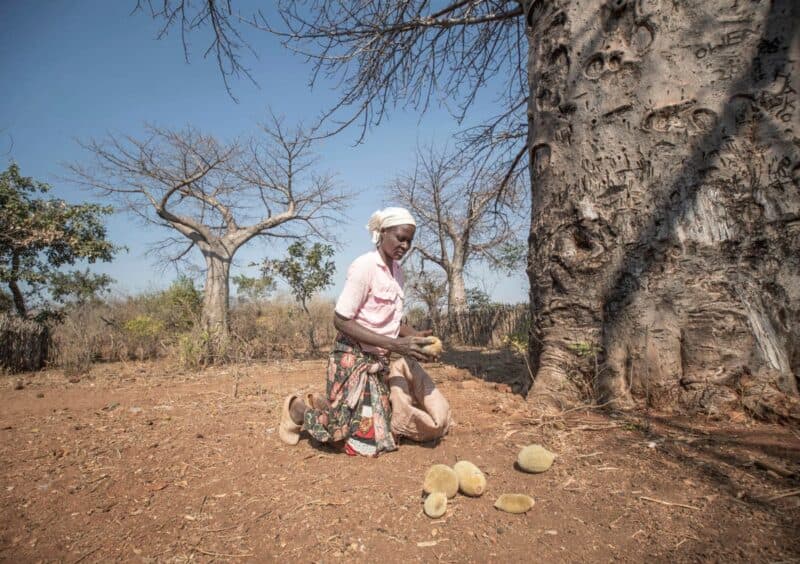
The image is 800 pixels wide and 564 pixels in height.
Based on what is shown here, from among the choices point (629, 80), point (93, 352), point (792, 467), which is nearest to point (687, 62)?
point (629, 80)

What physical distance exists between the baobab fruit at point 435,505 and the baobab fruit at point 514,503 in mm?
212

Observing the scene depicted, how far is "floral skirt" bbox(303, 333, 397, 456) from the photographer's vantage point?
219 centimetres

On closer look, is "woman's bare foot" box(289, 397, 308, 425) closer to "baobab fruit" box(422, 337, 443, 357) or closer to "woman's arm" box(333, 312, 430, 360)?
"woman's arm" box(333, 312, 430, 360)

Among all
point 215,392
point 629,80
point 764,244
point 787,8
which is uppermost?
point 787,8

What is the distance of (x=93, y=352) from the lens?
8.27 meters

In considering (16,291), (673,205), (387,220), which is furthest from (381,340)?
(16,291)

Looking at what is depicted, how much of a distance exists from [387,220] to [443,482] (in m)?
1.34

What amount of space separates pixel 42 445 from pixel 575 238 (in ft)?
12.0

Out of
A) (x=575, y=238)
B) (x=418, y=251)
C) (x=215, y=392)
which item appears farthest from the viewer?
(x=418, y=251)

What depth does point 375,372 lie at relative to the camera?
2305 mm

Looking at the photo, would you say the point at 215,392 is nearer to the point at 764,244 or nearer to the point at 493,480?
the point at 493,480

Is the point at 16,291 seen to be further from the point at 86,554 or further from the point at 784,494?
the point at 784,494

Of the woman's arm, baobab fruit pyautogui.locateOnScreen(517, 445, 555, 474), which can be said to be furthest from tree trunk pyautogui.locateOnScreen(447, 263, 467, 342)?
baobab fruit pyautogui.locateOnScreen(517, 445, 555, 474)

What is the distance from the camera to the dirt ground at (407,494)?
4.47ft
